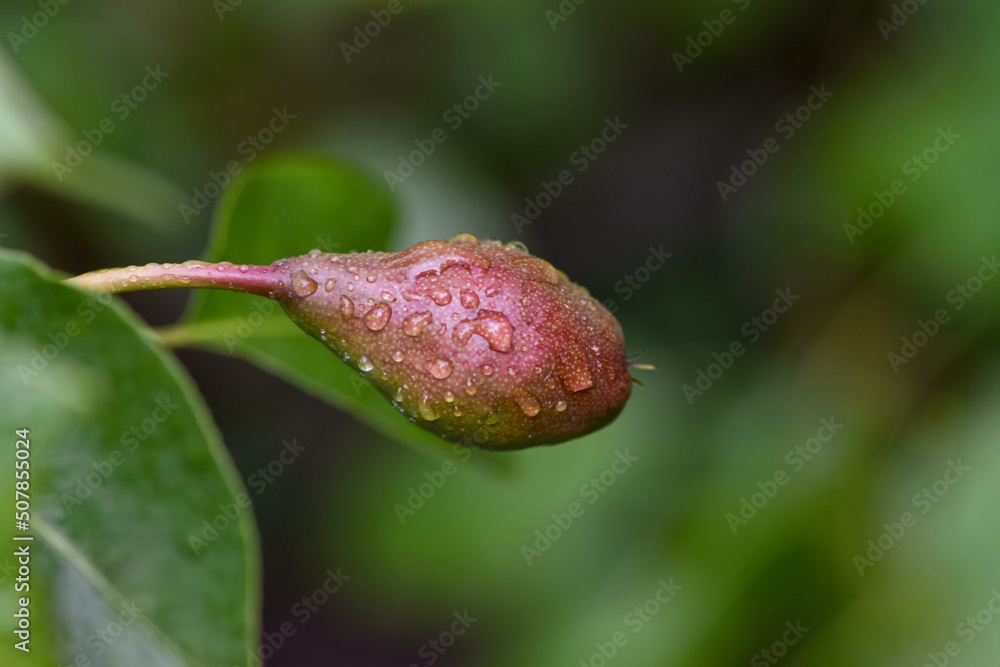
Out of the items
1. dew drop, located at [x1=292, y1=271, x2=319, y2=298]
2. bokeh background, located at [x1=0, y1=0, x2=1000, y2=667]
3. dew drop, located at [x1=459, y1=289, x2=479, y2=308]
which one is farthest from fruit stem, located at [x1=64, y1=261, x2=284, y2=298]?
bokeh background, located at [x1=0, y1=0, x2=1000, y2=667]

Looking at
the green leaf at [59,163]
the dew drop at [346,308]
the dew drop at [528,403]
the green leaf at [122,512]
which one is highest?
the dew drop at [528,403]

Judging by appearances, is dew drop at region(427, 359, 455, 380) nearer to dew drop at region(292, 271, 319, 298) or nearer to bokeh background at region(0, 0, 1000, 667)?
dew drop at region(292, 271, 319, 298)

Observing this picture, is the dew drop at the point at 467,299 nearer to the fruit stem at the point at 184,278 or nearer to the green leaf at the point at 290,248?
the fruit stem at the point at 184,278

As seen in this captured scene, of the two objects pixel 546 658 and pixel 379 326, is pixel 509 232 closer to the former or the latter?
pixel 546 658

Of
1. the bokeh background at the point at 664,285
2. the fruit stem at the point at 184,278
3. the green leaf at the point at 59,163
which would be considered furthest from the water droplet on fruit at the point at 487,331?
the bokeh background at the point at 664,285

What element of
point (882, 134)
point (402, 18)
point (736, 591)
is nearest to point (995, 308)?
point (882, 134)

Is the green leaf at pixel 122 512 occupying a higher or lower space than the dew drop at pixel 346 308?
lower

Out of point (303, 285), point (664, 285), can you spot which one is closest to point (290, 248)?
point (303, 285)
